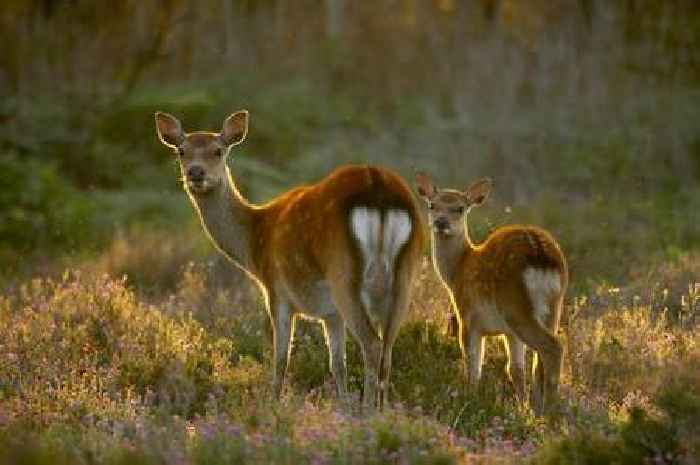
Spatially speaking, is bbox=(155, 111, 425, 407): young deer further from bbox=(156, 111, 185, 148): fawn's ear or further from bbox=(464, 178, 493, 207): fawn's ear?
bbox=(464, 178, 493, 207): fawn's ear

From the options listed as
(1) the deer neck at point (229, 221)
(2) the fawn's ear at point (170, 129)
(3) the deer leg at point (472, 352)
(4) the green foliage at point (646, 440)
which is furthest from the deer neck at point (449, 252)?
(4) the green foliage at point (646, 440)

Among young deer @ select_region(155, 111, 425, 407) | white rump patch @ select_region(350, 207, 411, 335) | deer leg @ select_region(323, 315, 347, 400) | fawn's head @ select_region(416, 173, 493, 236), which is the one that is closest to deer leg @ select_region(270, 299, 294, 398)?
young deer @ select_region(155, 111, 425, 407)

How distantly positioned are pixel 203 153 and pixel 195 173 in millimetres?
209

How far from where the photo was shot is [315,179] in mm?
16000

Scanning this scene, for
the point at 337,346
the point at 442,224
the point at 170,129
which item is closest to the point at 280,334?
the point at 337,346

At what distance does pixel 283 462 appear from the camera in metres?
5.93

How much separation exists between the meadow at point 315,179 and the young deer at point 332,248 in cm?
45

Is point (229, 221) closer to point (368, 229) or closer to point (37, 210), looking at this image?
point (368, 229)

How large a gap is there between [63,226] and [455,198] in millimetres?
6096

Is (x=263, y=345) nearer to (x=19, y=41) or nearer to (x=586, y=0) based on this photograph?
(x=19, y=41)

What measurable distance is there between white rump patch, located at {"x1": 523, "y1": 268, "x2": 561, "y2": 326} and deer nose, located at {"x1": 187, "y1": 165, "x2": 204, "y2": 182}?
232 cm

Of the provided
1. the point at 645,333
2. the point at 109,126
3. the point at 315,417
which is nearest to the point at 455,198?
the point at 645,333

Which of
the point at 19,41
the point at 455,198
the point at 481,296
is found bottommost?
the point at 481,296

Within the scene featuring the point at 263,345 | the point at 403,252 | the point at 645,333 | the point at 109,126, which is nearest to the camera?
the point at 403,252
